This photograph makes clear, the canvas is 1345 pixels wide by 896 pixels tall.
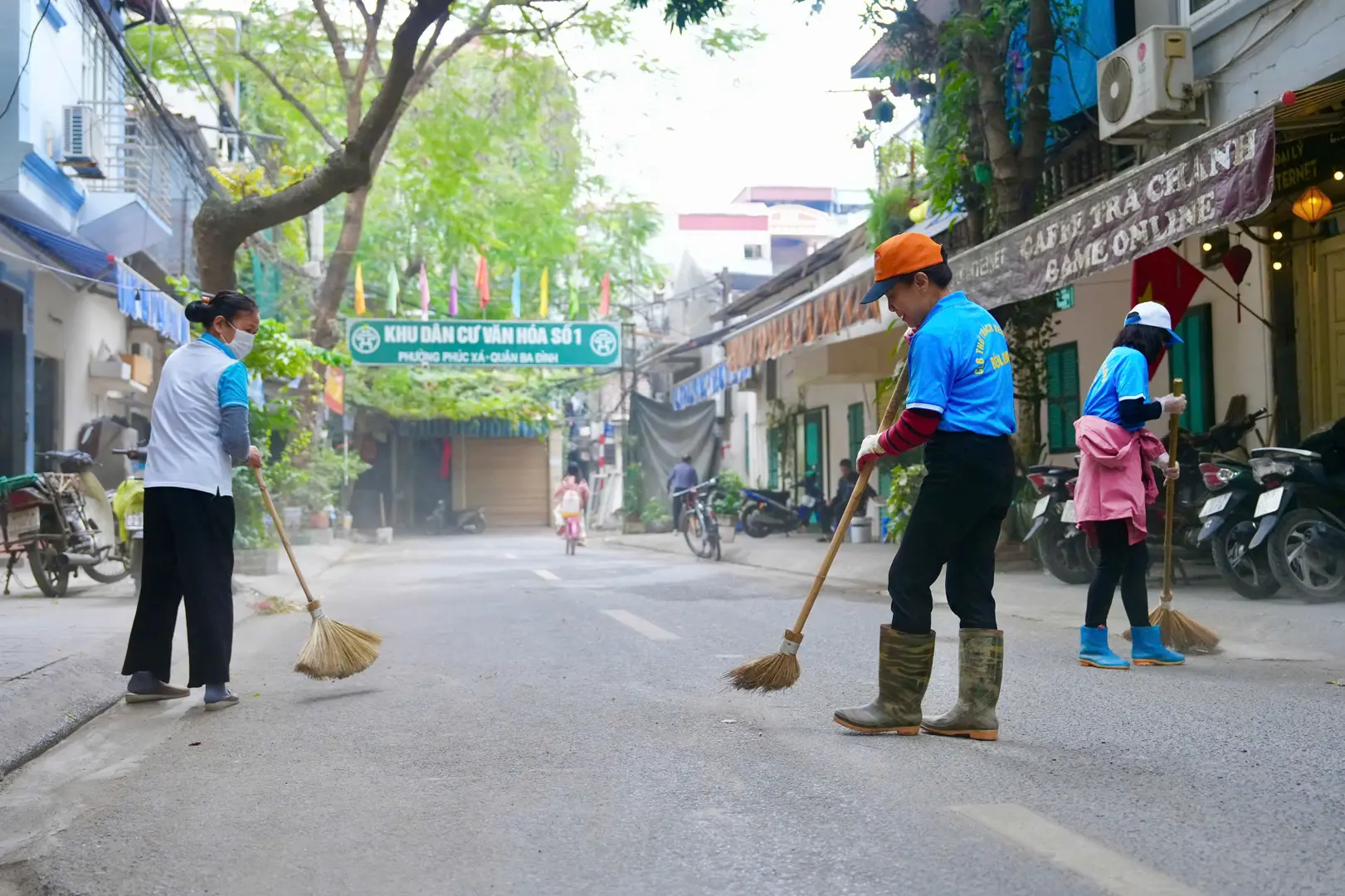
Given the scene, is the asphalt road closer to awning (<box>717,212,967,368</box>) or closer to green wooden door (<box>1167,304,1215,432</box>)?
green wooden door (<box>1167,304,1215,432</box>)

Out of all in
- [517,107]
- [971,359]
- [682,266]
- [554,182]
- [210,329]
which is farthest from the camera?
[682,266]

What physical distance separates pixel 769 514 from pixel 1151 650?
1485 centimetres

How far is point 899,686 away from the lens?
4441 millimetres

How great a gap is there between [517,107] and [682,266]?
18.3 meters

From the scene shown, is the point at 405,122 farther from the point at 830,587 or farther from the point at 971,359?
the point at 971,359

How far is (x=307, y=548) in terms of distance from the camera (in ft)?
67.3

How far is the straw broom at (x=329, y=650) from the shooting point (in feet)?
18.9

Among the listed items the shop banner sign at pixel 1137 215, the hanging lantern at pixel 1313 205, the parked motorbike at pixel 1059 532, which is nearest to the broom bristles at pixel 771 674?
the shop banner sign at pixel 1137 215

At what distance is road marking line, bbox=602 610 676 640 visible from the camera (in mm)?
7774

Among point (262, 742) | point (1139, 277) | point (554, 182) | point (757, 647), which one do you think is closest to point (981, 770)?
point (262, 742)

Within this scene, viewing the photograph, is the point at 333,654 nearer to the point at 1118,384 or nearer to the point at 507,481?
the point at 1118,384

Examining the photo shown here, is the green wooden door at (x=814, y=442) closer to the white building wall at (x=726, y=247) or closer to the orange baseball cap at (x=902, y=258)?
the white building wall at (x=726, y=247)

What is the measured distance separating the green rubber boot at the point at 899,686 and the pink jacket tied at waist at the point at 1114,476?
2096mm

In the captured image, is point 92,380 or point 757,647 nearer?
point 757,647
